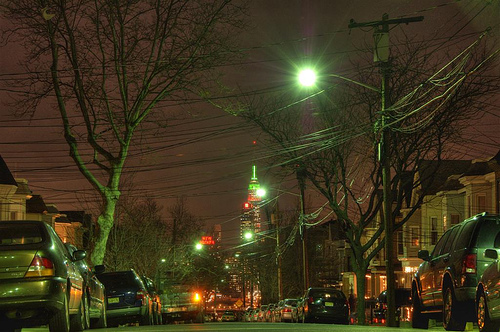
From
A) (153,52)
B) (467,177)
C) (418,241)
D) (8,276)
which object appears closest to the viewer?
(8,276)

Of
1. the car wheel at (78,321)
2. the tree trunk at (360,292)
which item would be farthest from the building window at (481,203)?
the car wheel at (78,321)

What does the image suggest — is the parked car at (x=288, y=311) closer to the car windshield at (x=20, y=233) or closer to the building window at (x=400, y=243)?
the building window at (x=400, y=243)

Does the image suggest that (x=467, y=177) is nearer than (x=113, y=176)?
No

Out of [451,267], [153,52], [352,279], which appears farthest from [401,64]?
[352,279]

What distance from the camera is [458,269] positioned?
14172 mm

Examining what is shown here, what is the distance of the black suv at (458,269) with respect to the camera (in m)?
13.8

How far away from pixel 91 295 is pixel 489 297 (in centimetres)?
744

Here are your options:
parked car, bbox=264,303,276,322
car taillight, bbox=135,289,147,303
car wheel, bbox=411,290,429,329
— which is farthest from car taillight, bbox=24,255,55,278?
parked car, bbox=264,303,276,322

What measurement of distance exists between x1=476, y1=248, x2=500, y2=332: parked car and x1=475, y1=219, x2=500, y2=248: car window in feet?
3.01

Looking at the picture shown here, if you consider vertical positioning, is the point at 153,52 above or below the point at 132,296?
above

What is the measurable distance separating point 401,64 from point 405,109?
2.01 meters

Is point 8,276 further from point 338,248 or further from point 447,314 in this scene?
point 338,248

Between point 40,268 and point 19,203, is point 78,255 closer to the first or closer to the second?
point 40,268

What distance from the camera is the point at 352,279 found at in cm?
8250
